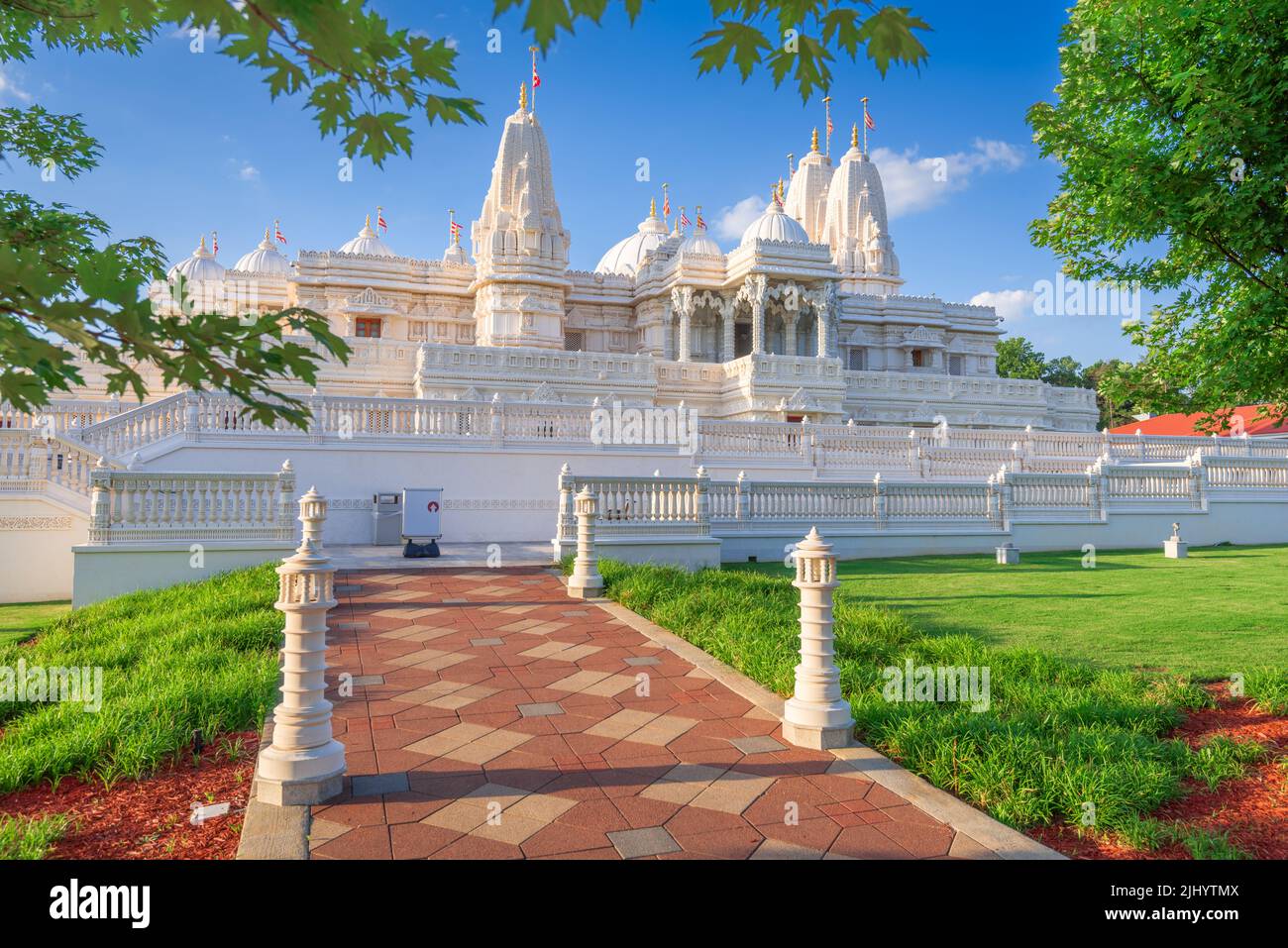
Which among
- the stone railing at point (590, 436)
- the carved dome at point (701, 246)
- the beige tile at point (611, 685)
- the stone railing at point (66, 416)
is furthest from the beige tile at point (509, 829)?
the carved dome at point (701, 246)

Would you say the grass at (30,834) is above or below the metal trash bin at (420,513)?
below

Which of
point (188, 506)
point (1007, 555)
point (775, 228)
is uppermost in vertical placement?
point (775, 228)

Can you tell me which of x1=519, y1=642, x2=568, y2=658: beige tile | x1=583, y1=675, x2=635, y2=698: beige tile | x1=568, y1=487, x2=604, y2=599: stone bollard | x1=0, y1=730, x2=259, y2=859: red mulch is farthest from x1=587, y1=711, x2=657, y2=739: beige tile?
x1=568, y1=487, x2=604, y2=599: stone bollard

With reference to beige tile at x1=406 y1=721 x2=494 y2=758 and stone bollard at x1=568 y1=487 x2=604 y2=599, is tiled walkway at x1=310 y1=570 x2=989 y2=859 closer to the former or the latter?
beige tile at x1=406 y1=721 x2=494 y2=758

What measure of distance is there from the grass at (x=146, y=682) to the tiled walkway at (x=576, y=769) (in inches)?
29.5

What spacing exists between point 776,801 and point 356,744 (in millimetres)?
2527

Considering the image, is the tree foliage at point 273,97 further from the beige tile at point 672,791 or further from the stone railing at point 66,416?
the stone railing at point 66,416

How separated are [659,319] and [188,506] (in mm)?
32722

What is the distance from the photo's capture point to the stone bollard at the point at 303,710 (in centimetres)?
387

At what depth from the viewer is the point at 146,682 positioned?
5.77 m

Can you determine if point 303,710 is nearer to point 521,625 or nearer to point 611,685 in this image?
point 611,685

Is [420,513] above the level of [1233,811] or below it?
above

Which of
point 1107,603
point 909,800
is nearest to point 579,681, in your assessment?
point 909,800
